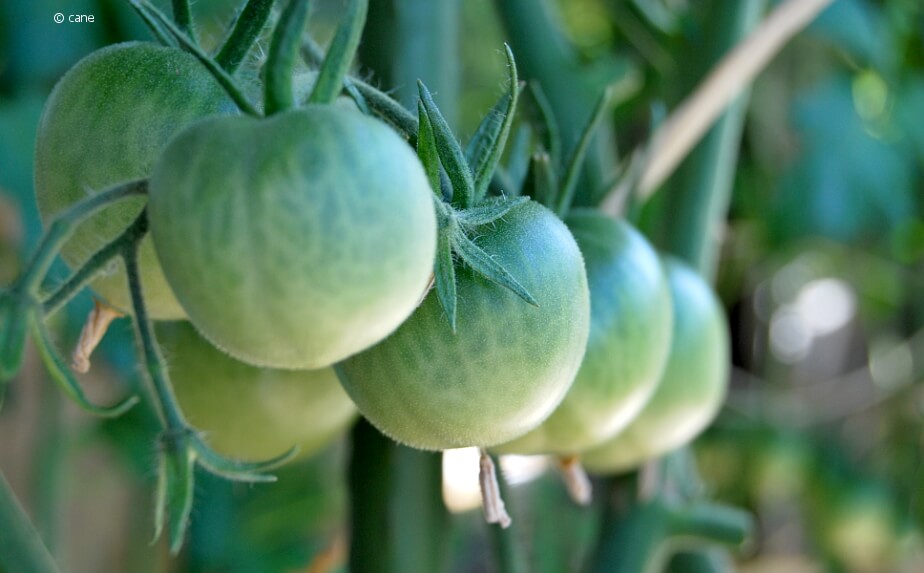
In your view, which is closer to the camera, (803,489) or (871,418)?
(803,489)

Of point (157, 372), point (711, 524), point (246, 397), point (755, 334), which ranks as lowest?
point (755, 334)

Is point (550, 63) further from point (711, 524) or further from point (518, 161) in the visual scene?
point (711, 524)

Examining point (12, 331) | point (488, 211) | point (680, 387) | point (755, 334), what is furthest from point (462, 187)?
point (755, 334)

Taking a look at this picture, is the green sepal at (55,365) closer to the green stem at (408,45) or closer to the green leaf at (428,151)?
the green leaf at (428,151)

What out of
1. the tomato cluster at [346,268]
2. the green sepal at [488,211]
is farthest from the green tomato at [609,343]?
the green sepal at [488,211]

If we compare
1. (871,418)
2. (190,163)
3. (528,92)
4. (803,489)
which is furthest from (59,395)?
(871,418)

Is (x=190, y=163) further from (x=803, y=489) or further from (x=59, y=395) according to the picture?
(x=803, y=489)

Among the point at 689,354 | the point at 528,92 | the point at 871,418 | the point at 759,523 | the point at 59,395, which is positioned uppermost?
the point at 528,92
